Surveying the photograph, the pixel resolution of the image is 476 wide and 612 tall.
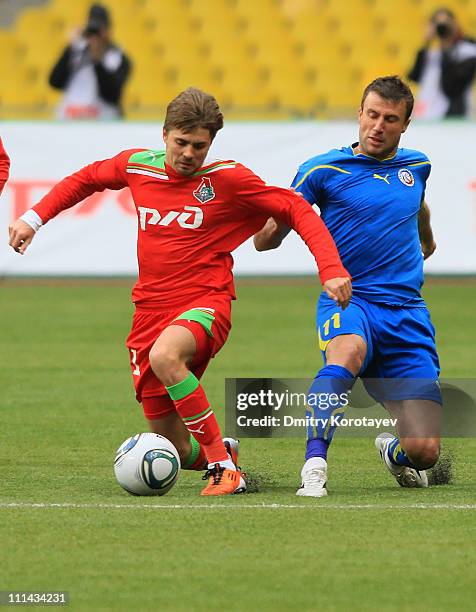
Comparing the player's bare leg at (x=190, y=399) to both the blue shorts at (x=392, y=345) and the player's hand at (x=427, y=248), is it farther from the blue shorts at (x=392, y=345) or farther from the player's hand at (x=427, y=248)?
the player's hand at (x=427, y=248)

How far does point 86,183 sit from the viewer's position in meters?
6.93

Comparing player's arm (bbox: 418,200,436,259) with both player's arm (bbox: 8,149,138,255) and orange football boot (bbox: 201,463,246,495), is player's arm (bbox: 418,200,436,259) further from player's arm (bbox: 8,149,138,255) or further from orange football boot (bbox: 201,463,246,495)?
orange football boot (bbox: 201,463,246,495)

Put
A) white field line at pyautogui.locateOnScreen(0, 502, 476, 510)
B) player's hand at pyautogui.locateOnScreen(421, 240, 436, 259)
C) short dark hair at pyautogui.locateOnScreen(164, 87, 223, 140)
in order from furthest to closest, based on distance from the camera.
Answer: player's hand at pyautogui.locateOnScreen(421, 240, 436, 259)
short dark hair at pyautogui.locateOnScreen(164, 87, 223, 140)
white field line at pyautogui.locateOnScreen(0, 502, 476, 510)

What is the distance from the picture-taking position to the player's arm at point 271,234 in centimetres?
680

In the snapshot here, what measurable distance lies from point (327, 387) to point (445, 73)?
11.7m

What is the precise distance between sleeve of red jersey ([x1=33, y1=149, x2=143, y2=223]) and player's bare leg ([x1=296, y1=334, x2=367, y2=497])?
4.22ft

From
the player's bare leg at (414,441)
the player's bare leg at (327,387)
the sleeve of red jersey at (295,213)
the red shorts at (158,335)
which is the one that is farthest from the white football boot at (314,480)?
the sleeve of red jersey at (295,213)

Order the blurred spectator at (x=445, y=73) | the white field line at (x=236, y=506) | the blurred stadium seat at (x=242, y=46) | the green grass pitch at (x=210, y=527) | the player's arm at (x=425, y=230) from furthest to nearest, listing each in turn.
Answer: the blurred stadium seat at (x=242, y=46) → the blurred spectator at (x=445, y=73) → the player's arm at (x=425, y=230) → the white field line at (x=236, y=506) → the green grass pitch at (x=210, y=527)

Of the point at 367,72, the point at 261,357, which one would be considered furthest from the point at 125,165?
the point at 367,72

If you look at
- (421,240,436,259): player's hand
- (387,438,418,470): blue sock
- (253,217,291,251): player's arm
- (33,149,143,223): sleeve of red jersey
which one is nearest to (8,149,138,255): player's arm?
(33,149,143,223): sleeve of red jersey

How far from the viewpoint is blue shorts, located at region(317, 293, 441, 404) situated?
22.4 ft

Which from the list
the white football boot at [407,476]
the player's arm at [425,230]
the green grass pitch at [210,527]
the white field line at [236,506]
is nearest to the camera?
the green grass pitch at [210,527]

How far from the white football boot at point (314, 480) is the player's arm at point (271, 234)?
1.06 metres

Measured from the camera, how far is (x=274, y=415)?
6.93 m
